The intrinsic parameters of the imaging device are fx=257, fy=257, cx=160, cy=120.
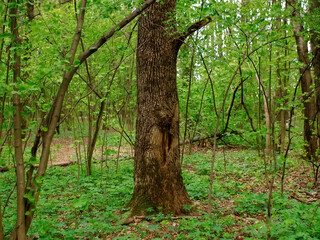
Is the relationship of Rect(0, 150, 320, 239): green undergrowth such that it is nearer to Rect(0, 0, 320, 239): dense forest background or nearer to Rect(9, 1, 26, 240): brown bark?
Rect(0, 0, 320, 239): dense forest background

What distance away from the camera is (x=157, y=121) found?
4020 millimetres

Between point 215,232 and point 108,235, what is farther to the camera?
point 108,235

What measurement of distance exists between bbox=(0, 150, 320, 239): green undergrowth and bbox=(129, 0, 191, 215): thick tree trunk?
13.2 inches

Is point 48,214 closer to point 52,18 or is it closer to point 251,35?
point 52,18

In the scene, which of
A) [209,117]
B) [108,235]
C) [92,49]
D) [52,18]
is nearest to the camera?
[92,49]

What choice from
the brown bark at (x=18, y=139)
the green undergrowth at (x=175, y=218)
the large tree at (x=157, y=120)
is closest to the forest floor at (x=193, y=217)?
the green undergrowth at (x=175, y=218)

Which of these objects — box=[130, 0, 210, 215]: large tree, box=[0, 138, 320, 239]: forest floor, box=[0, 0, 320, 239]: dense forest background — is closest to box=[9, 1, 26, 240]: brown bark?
box=[0, 0, 320, 239]: dense forest background

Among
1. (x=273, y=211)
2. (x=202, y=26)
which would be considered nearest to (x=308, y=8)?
(x=202, y=26)

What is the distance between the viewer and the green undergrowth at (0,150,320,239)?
3.17 m

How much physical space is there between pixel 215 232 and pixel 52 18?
4.25 m

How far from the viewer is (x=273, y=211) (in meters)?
3.71

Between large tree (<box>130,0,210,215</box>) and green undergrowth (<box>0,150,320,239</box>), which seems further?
large tree (<box>130,0,210,215</box>)

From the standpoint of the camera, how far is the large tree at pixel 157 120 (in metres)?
4.03

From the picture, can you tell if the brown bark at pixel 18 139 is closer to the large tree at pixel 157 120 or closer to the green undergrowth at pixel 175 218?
the green undergrowth at pixel 175 218
